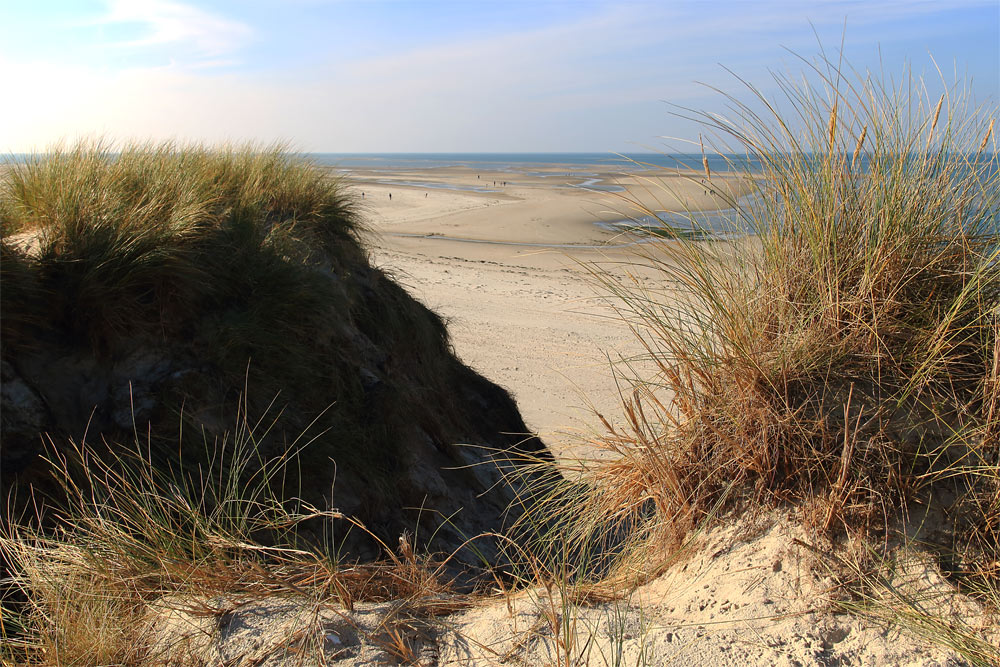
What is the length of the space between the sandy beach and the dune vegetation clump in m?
0.33

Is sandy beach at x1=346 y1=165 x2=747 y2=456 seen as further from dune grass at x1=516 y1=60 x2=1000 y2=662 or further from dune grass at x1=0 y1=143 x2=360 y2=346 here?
dune grass at x1=0 y1=143 x2=360 y2=346

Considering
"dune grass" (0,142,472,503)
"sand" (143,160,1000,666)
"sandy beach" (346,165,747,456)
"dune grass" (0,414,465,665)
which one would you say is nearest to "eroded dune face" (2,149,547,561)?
"dune grass" (0,142,472,503)

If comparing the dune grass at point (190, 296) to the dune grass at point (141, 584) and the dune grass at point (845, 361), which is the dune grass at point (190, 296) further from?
the dune grass at point (845, 361)

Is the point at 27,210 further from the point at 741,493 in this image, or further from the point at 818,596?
the point at 818,596

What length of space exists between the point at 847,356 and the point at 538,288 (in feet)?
46.1

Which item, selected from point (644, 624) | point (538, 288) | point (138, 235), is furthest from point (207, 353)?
point (538, 288)

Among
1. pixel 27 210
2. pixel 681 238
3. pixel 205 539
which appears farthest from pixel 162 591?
pixel 27 210

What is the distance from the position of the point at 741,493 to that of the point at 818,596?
42cm

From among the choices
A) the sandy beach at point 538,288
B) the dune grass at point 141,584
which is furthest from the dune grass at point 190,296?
the sandy beach at point 538,288

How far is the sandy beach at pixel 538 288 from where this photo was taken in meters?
3.29

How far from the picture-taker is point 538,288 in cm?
1622

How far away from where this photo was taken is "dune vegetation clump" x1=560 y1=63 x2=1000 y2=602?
2.03 metres

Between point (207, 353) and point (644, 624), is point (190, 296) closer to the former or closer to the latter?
point (207, 353)

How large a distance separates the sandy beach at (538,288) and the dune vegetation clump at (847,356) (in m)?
0.33
